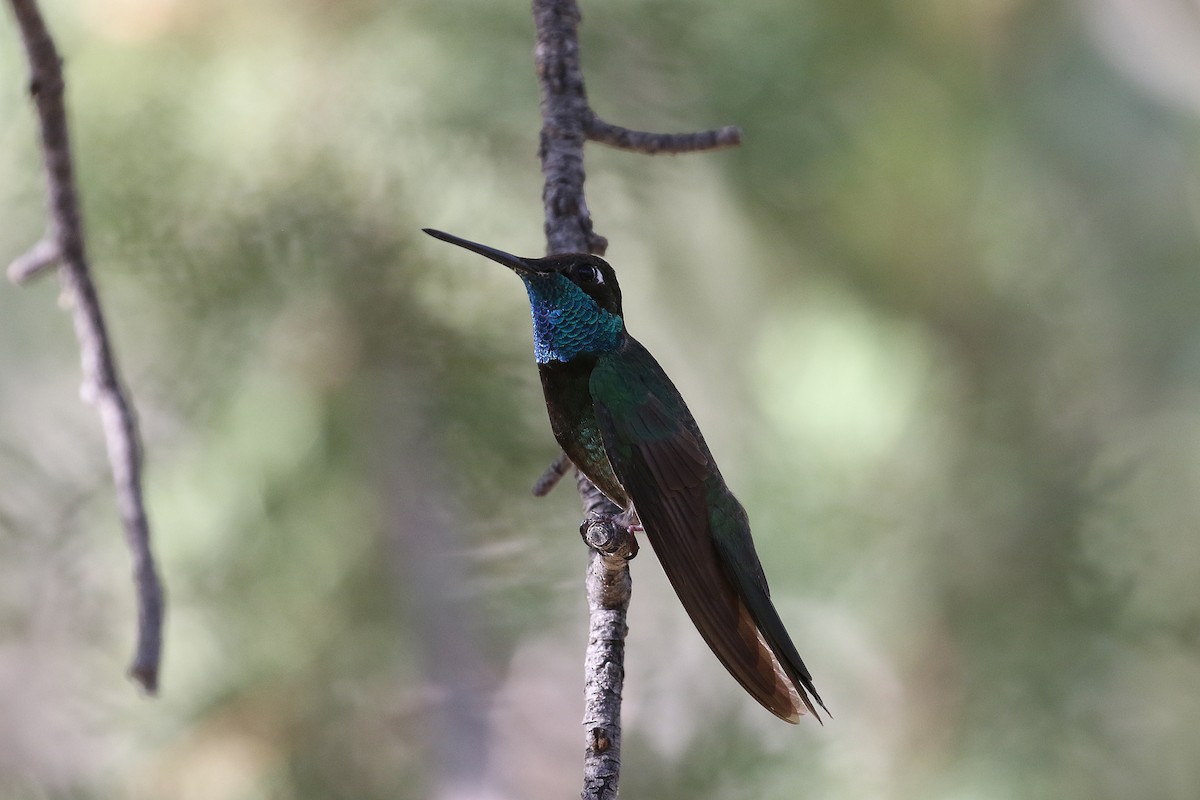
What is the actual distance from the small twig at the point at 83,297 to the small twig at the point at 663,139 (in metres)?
0.46

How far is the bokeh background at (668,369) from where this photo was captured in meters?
1.65

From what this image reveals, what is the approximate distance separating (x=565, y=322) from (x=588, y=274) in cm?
5

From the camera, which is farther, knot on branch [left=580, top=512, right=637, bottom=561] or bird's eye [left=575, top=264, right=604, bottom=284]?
bird's eye [left=575, top=264, right=604, bottom=284]

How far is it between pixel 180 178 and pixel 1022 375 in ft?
4.99

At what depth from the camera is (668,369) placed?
196cm

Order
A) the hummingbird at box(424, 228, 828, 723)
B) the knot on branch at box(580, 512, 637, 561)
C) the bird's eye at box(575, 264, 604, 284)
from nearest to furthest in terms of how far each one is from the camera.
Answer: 1. the knot on branch at box(580, 512, 637, 561)
2. the hummingbird at box(424, 228, 828, 723)
3. the bird's eye at box(575, 264, 604, 284)

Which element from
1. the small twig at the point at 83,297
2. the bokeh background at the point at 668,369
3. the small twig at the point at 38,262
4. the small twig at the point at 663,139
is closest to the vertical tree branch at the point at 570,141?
the small twig at the point at 663,139

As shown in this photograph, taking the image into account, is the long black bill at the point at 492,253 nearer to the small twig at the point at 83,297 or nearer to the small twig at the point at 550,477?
the small twig at the point at 550,477

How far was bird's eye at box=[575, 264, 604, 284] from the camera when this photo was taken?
0.94m

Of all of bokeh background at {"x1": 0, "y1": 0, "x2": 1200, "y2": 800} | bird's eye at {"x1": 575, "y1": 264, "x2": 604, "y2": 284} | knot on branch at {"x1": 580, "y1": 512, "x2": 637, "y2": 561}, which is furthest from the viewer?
bokeh background at {"x1": 0, "y1": 0, "x2": 1200, "y2": 800}

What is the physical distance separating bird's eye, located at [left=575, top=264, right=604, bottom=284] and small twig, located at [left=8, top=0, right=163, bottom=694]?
40cm

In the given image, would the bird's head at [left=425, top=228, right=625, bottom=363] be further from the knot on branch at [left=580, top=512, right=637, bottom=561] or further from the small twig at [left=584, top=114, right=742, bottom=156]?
the knot on branch at [left=580, top=512, right=637, bottom=561]

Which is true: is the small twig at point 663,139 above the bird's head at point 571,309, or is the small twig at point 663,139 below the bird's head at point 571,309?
above

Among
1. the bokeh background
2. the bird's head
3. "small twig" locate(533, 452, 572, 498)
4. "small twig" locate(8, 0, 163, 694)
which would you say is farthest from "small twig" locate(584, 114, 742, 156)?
the bokeh background
